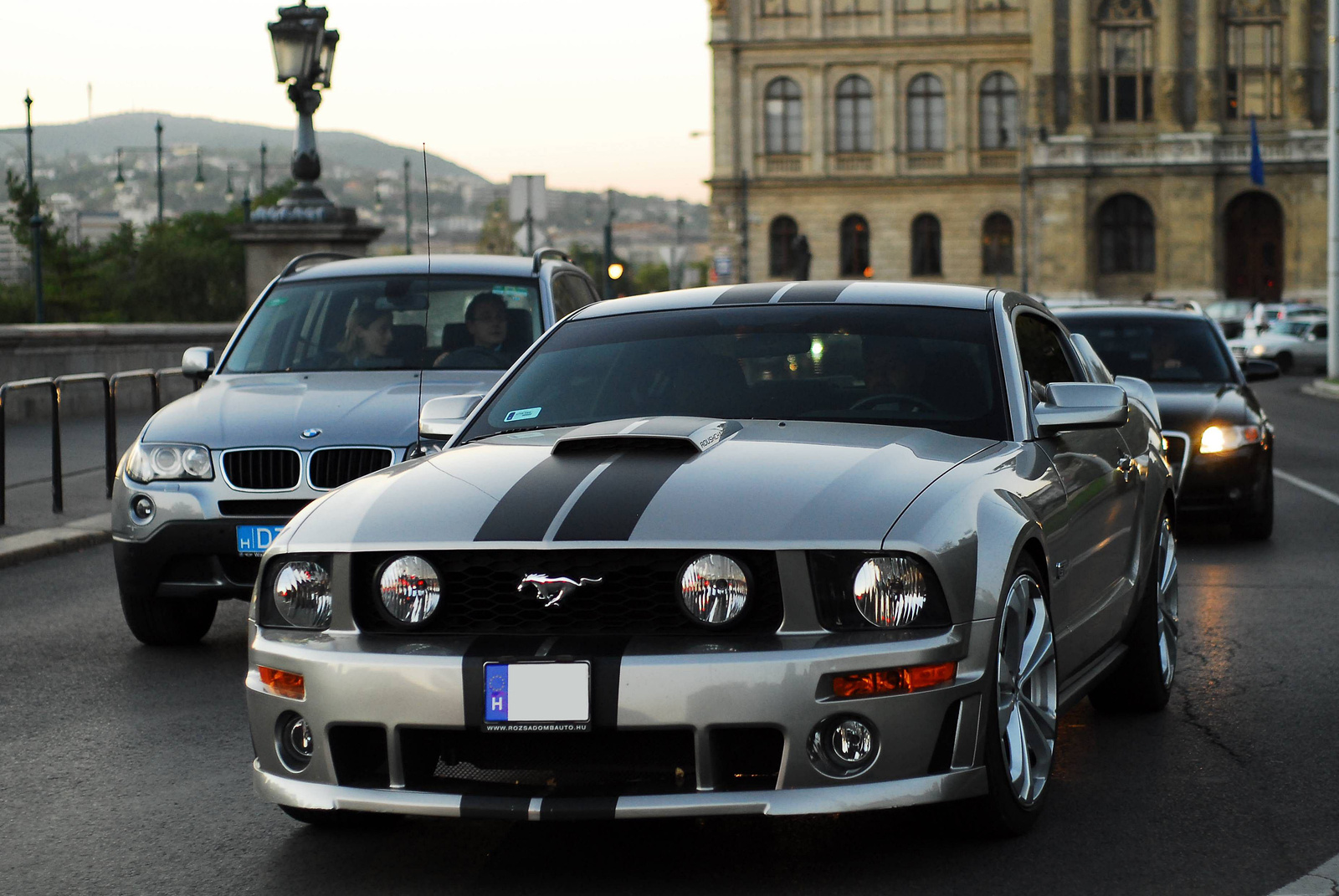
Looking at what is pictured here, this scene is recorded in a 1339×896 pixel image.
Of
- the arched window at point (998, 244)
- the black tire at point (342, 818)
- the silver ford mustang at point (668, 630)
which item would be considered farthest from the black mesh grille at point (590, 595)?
the arched window at point (998, 244)

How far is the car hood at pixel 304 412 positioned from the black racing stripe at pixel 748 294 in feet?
7.11

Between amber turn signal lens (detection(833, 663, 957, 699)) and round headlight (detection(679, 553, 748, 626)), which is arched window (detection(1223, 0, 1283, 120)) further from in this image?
round headlight (detection(679, 553, 748, 626))

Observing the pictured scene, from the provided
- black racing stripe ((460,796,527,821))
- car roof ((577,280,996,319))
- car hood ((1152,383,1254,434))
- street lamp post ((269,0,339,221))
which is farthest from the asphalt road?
street lamp post ((269,0,339,221))

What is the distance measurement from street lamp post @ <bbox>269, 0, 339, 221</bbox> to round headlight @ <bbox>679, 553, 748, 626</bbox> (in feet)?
53.0

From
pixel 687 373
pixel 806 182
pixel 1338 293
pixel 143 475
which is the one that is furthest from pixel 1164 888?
pixel 806 182

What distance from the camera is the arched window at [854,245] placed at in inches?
3297

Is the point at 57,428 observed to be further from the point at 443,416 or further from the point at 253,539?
the point at 443,416

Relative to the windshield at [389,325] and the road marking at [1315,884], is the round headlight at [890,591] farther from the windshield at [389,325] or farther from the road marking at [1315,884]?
the windshield at [389,325]

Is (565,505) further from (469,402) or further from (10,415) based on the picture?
(10,415)

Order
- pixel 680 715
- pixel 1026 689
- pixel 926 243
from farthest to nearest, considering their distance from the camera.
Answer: pixel 926 243 < pixel 1026 689 < pixel 680 715

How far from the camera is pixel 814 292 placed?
5.65 metres

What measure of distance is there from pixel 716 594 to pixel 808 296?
1.80 meters

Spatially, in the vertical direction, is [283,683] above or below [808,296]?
below

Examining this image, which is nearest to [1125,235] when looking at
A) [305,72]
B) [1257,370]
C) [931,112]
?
[931,112]
